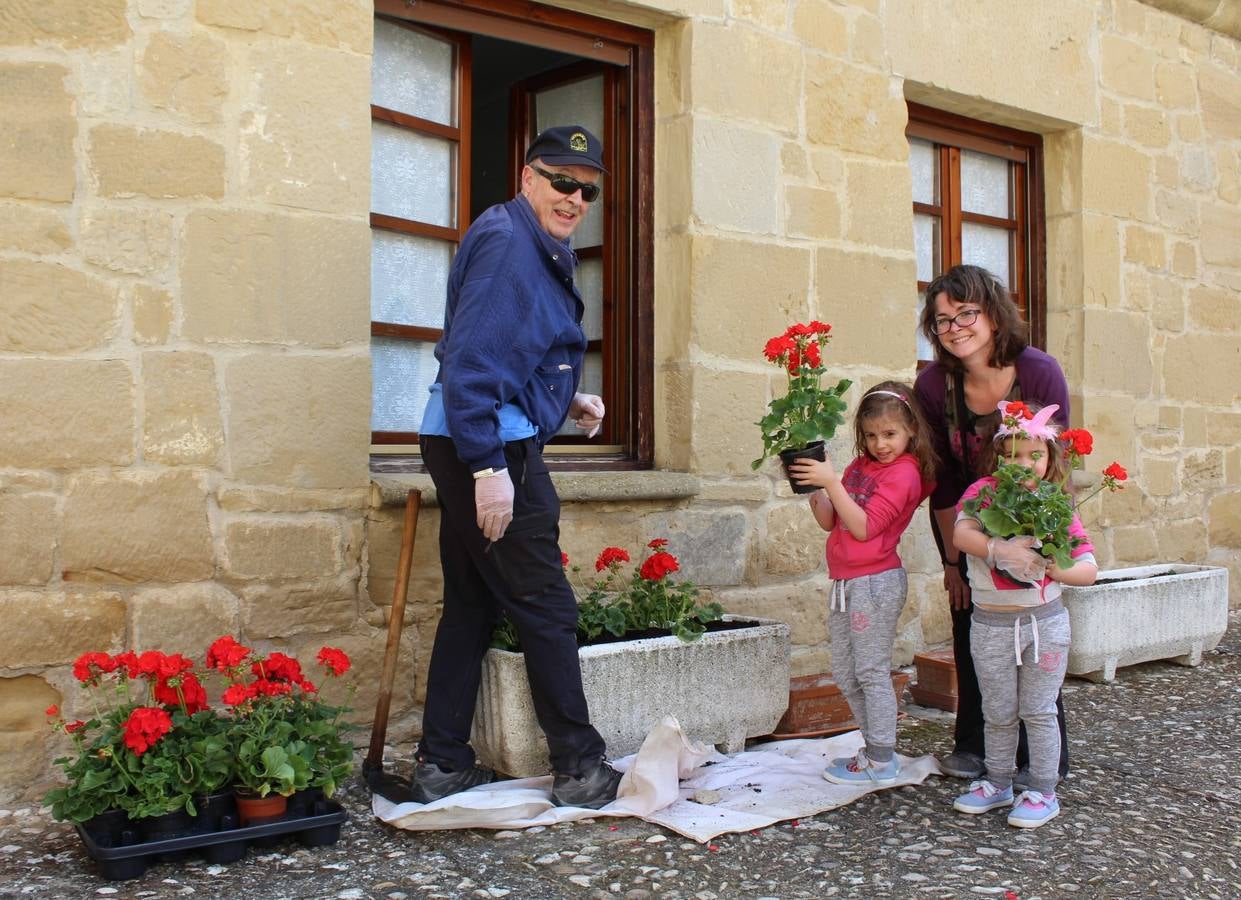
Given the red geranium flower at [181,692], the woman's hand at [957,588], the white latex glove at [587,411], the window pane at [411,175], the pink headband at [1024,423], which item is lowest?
the red geranium flower at [181,692]

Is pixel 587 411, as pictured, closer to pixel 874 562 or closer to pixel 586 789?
pixel 874 562

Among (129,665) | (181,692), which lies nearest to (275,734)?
(181,692)

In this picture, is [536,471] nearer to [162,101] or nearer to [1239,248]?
[162,101]

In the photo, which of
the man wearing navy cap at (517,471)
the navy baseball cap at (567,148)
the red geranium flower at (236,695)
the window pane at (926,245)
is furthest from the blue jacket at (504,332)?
the window pane at (926,245)

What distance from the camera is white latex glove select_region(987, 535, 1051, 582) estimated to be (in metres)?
2.94

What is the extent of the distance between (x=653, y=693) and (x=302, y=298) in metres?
1.47

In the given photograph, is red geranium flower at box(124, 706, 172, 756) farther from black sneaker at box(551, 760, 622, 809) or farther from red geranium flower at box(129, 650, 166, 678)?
black sneaker at box(551, 760, 622, 809)

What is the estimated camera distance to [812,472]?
127 inches

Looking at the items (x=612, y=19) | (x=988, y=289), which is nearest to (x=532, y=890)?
(x=988, y=289)

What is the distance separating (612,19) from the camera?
4254 mm

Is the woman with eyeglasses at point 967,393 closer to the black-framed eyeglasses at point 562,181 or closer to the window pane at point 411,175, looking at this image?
the black-framed eyeglasses at point 562,181

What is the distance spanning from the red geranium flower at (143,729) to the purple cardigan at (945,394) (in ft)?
6.68

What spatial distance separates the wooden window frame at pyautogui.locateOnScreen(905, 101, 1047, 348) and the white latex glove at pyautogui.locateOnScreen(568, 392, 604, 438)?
7.80ft

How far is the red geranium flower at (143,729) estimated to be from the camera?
8.83 feet
